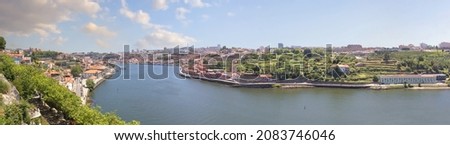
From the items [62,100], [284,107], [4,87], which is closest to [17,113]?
[4,87]

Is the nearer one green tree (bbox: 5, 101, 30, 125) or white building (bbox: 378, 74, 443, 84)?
green tree (bbox: 5, 101, 30, 125)

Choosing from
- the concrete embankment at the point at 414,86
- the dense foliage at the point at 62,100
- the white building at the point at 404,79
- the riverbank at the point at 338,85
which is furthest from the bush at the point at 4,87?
the white building at the point at 404,79

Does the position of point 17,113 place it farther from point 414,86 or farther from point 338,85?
point 414,86

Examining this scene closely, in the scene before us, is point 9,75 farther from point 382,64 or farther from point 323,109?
point 382,64

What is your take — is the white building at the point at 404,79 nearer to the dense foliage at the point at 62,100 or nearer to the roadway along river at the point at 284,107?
the roadway along river at the point at 284,107

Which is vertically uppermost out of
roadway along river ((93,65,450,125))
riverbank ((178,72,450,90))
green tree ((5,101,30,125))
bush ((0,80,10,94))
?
bush ((0,80,10,94))

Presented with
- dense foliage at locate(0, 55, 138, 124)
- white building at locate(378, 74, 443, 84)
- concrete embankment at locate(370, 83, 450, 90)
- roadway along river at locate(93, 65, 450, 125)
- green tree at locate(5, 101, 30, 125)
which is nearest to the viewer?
green tree at locate(5, 101, 30, 125)

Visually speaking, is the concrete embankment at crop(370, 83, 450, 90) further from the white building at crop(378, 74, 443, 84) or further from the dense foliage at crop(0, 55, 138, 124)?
the dense foliage at crop(0, 55, 138, 124)

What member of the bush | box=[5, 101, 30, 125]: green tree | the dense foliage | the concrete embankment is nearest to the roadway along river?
the concrete embankment

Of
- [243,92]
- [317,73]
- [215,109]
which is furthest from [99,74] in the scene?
[215,109]
